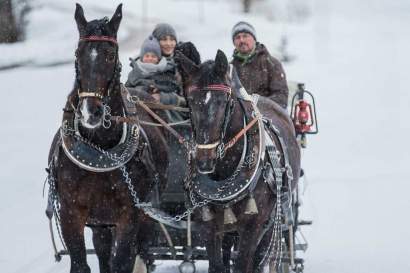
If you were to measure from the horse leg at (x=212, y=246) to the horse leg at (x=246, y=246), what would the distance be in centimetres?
13

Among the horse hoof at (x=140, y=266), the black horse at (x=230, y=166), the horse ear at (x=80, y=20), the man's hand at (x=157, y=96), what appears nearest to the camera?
the black horse at (x=230, y=166)

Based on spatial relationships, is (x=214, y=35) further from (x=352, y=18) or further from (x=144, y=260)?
(x=144, y=260)

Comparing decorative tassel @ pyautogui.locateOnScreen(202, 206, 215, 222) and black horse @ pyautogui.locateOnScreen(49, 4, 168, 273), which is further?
decorative tassel @ pyautogui.locateOnScreen(202, 206, 215, 222)

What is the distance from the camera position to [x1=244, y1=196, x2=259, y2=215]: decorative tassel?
5961mm

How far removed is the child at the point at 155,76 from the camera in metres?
7.75

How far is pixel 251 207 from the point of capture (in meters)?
5.96

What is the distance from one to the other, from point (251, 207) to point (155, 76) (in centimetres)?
228

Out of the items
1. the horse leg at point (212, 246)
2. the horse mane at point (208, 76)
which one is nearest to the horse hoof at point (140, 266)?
the horse leg at point (212, 246)

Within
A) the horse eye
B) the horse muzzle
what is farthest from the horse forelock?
the horse muzzle

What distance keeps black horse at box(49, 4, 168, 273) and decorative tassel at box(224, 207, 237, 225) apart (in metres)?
0.72

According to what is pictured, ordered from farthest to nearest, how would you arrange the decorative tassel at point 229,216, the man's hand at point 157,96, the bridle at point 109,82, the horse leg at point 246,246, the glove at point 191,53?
the man's hand at point 157,96 < the glove at point 191,53 < the horse leg at point 246,246 < the decorative tassel at point 229,216 < the bridle at point 109,82

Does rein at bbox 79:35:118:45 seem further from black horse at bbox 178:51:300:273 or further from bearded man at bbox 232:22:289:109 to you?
bearded man at bbox 232:22:289:109

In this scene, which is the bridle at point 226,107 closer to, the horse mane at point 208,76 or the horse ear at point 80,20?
the horse mane at point 208,76

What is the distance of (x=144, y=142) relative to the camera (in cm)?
655
